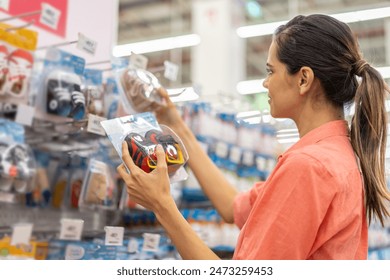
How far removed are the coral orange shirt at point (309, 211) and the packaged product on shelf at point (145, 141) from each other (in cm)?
28

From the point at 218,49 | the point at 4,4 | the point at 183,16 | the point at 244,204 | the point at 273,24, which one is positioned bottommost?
the point at 244,204

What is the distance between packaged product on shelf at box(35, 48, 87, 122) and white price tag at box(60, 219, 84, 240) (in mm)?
340

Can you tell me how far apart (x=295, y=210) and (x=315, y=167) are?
11 centimetres

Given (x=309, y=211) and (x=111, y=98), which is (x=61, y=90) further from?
(x=309, y=211)

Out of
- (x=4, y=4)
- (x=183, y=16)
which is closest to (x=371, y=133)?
(x=4, y=4)

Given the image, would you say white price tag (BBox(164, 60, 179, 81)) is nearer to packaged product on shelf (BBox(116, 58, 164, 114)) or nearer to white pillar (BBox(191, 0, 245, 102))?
packaged product on shelf (BBox(116, 58, 164, 114))

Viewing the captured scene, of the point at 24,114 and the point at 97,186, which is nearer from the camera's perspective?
the point at 24,114

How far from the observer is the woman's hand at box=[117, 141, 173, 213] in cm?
137

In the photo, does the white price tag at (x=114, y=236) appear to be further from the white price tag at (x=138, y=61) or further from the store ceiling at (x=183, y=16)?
the store ceiling at (x=183, y=16)

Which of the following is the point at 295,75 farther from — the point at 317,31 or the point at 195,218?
the point at 195,218

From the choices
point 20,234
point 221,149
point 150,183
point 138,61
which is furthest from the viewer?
point 221,149

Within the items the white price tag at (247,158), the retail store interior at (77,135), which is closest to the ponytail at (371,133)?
the retail store interior at (77,135)

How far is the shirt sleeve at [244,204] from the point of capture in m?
1.87

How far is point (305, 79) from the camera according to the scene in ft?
4.66
